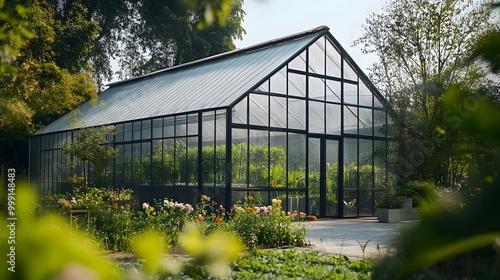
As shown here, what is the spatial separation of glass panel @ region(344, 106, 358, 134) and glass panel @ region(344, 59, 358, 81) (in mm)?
811

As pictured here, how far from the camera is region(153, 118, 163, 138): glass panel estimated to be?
49.6 ft

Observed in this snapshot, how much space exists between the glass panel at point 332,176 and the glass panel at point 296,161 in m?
0.95

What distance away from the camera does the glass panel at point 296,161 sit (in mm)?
14805

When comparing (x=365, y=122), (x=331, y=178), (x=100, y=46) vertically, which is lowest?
(x=331, y=178)

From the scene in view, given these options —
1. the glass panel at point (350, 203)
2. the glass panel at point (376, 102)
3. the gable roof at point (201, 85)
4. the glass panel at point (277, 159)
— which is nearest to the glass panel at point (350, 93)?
the glass panel at point (376, 102)

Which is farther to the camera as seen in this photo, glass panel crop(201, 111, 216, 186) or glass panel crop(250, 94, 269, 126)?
glass panel crop(250, 94, 269, 126)

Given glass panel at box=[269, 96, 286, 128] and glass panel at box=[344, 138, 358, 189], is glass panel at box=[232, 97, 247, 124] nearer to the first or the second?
glass panel at box=[269, 96, 286, 128]

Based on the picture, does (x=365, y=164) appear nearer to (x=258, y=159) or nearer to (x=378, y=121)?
(x=378, y=121)

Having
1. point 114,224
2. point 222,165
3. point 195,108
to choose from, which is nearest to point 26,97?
point 195,108

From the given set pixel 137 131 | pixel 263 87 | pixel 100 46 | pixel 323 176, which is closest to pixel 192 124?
pixel 263 87

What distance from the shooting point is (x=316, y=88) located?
1554cm

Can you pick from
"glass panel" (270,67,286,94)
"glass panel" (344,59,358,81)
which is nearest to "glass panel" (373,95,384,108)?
"glass panel" (344,59,358,81)

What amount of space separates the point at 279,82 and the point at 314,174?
2.66 m

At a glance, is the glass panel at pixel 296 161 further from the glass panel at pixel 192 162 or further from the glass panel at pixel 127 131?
the glass panel at pixel 127 131
